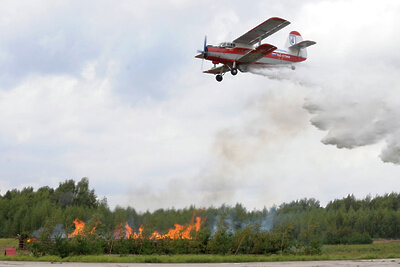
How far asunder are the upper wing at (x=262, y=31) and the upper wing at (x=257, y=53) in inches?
73.0

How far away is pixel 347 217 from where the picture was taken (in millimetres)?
67375

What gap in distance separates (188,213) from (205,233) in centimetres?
195

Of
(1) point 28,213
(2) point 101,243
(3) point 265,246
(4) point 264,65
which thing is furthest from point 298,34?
(1) point 28,213

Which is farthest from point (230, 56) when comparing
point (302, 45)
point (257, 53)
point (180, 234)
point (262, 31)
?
point (180, 234)

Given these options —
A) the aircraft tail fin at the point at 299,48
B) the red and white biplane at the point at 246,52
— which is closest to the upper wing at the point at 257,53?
the red and white biplane at the point at 246,52

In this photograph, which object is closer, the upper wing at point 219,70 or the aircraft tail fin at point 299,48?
the upper wing at point 219,70

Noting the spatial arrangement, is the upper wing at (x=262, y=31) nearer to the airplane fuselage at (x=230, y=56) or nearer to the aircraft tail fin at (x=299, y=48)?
the airplane fuselage at (x=230, y=56)

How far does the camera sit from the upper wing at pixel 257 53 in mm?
40500

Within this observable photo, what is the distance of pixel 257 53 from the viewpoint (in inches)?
1628

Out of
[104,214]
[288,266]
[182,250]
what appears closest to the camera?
[288,266]

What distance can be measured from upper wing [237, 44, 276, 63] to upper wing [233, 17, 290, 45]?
1.85 metres

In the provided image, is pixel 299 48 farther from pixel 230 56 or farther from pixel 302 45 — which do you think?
pixel 230 56

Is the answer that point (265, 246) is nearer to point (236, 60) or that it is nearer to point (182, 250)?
point (182, 250)

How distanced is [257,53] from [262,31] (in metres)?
2.32
